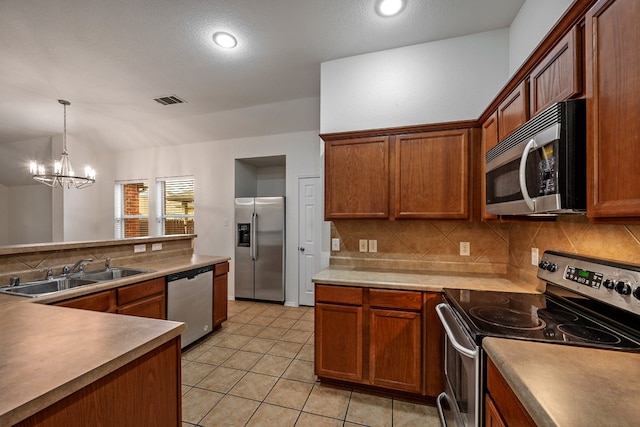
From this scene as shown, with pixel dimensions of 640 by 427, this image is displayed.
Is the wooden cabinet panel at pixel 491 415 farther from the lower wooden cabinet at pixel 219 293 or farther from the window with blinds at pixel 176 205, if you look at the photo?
the window with blinds at pixel 176 205

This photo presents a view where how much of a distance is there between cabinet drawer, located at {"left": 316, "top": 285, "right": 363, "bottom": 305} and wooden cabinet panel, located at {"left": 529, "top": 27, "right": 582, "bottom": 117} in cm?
155

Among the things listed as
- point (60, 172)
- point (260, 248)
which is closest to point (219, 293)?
point (260, 248)

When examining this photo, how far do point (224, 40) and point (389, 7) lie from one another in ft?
4.66

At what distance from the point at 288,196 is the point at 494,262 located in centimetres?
292

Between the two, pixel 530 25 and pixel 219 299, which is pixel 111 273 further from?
pixel 530 25

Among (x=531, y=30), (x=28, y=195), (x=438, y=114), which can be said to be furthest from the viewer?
(x=28, y=195)

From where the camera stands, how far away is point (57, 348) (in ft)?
3.16

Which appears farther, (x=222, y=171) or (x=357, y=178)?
(x=222, y=171)

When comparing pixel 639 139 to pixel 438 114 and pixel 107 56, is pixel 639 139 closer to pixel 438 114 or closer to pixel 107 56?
pixel 438 114

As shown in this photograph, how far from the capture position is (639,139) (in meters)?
0.84

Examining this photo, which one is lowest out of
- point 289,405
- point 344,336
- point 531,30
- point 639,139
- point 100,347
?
point 289,405

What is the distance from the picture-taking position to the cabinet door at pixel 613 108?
0.85m

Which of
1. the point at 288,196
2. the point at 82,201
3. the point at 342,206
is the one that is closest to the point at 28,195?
the point at 82,201

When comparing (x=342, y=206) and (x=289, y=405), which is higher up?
(x=342, y=206)
